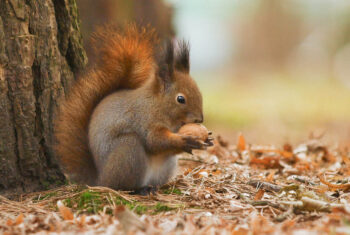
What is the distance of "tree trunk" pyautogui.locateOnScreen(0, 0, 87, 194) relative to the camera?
8.61ft

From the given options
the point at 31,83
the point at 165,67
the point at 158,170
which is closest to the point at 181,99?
the point at 165,67

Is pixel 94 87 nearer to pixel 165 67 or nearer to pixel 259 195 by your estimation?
pixel 165 67

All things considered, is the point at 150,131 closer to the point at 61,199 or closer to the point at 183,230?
the point at 61,199

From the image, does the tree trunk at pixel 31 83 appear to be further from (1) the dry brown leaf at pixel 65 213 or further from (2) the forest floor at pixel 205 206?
(1) the dry brown leaf at pixel 65 213

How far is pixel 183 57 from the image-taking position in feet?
9.39

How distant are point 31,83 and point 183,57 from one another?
960 mm

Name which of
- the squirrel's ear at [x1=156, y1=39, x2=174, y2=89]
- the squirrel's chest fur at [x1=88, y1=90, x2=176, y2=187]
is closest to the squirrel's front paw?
the squirrel's chest fur at [x1=88, y1=90, x2=176, y2=187]

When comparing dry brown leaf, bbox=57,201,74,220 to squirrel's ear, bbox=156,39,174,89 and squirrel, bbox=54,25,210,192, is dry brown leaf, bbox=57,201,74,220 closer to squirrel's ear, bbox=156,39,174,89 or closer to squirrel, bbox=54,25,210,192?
squirrel, bbox=54,25,210,192

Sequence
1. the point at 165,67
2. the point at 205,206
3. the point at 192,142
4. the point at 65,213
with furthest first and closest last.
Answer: the point at 165,67 < the point at 192,142 < the point at 205,206 < the point at 65,213

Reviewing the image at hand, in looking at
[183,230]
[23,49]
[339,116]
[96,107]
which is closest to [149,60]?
[96,107]

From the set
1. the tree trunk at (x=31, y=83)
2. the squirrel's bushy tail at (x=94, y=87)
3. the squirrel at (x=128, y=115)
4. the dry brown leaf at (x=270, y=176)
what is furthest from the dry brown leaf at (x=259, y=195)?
the tree trunk at (x=31, y=83)

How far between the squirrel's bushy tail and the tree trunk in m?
0.13

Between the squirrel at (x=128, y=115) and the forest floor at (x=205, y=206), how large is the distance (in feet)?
0.47

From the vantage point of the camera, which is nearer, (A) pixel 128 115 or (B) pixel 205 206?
(B) pixel 205 206
